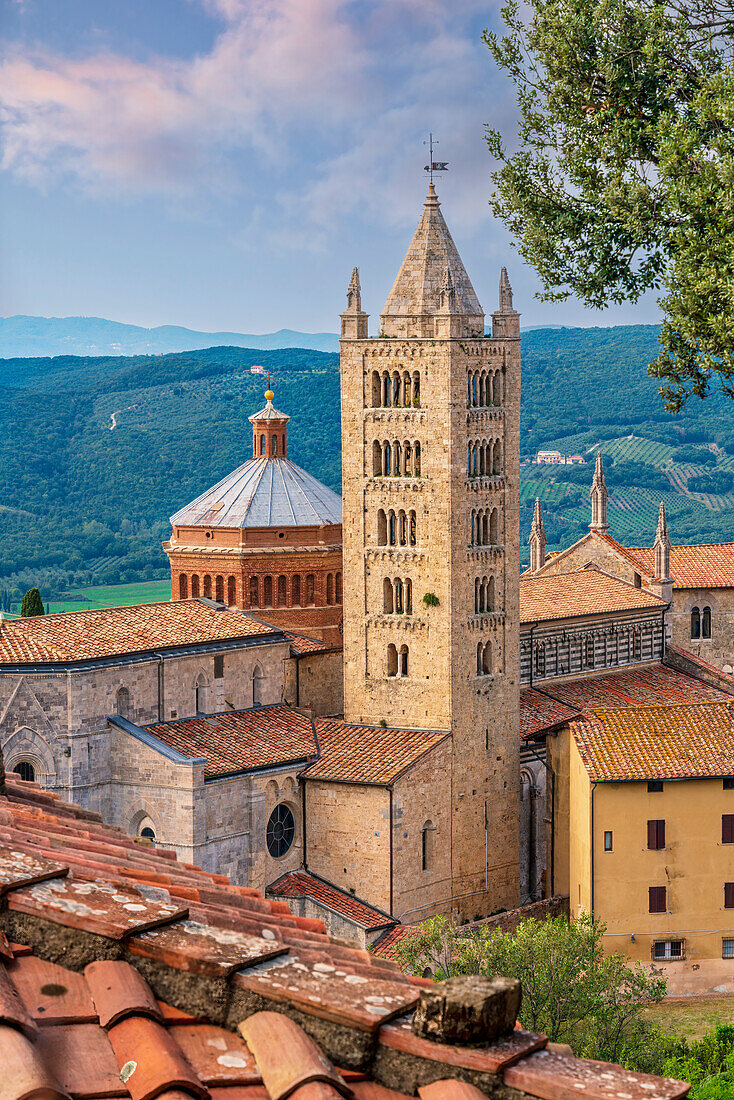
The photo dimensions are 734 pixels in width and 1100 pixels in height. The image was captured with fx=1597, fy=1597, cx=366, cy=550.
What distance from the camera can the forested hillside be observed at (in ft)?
377

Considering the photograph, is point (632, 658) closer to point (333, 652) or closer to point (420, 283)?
point (333, 652)

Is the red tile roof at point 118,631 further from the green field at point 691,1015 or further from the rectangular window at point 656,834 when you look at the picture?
the green field at point 691,1015

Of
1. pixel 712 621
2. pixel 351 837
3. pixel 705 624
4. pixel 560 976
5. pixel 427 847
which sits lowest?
pixel 560 976

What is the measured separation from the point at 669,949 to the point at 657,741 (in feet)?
15.7

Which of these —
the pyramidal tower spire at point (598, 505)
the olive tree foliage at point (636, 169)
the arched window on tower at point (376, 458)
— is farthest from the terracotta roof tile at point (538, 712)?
the olive tree foliage at point (636, 169)

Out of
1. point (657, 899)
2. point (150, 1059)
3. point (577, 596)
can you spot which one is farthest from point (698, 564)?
point (150, 1059)

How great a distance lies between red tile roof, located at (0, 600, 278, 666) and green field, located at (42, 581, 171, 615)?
5984 centimetres

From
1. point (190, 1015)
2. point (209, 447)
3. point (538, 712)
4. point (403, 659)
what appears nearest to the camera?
point (190, 1015)

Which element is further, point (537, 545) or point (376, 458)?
point (537, 545)

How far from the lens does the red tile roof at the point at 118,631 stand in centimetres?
3378

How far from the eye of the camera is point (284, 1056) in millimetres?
4535

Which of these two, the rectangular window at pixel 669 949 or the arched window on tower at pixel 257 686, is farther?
the arched window on tower at pixel 257 686

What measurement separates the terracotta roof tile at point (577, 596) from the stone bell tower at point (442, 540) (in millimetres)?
6049

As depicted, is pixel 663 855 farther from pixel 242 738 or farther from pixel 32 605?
pixel 32 605
